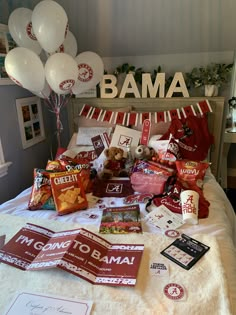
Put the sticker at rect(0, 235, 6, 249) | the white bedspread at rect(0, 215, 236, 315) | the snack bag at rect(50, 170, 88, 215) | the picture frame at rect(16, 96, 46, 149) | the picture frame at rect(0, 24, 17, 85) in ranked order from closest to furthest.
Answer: the white bedspread at rect(0, 215, 236, 315)
the sticker at rect(0, 235, 6, 249)
the snack bag at rect(50, 170, 88, 215)
the picture frame at rect(0, 24, 17, 85)
the picture frame at rect(16, 96, 46, 149)

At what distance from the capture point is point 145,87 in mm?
2391

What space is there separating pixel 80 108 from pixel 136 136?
2.50 ft

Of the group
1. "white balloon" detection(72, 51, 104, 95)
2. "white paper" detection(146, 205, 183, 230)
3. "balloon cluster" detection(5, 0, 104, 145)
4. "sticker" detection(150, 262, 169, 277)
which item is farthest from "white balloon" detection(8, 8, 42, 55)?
"sticker" detection(150, 262, 169, 277)

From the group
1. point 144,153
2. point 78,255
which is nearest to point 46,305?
point 78,255

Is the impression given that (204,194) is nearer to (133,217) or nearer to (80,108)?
(133,217)

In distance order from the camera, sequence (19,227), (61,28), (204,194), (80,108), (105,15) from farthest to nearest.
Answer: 1. (80,108)
2. (105,15)
3. (61,28)
4. (204,194)
5. (19,227)

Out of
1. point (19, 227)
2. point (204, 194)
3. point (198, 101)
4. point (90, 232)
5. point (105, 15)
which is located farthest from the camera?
point (198, 101)

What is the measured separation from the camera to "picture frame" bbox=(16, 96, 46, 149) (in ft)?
7.50

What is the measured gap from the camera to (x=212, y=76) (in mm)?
2252

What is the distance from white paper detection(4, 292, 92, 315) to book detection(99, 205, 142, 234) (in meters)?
0.40

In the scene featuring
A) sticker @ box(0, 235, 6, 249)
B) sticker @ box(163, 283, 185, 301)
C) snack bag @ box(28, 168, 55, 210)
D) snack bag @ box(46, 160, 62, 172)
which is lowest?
sticker @ box(0, 235, 6, 249)

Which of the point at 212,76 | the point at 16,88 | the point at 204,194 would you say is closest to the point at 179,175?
the point at 204,194

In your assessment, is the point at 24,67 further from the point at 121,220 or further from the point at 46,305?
the point at 46,305

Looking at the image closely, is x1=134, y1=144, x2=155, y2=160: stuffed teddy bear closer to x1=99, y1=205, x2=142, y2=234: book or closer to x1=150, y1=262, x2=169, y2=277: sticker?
→ x1=99, y1=205, x2=142, y2=234: book
